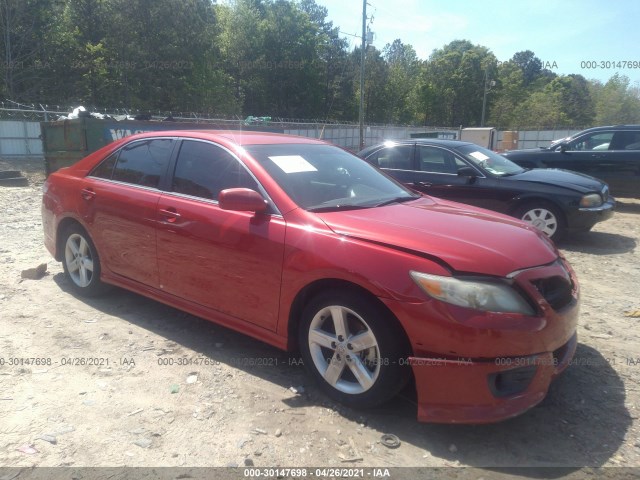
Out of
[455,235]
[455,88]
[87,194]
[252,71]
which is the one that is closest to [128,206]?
[87,194]

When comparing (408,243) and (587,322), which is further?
(587,322)

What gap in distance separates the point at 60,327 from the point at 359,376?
2679 millimetres

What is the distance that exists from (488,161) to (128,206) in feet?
17.7

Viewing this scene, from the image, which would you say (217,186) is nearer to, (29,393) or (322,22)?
(29,393)

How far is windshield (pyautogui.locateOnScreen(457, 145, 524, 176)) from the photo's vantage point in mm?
7215

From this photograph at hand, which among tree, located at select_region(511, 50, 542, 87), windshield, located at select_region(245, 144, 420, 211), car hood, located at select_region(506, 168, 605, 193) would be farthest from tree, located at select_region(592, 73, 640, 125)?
windshield, located at select_region(245, 144, 420, 211)

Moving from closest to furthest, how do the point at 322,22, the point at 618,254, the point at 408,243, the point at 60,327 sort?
the point at 408,243, the point at 60,327, the point at 618,254, the point at 322,22

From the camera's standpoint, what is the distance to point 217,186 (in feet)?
11.7

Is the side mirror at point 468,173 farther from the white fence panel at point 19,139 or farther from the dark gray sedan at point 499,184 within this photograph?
the white fence panel at point 19,139

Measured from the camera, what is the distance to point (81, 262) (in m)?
4.61

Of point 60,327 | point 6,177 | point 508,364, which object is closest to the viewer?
point 508,364

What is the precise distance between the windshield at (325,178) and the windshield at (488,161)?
358 cm

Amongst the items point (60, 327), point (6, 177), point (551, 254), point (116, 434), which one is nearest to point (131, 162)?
point (60, 327)

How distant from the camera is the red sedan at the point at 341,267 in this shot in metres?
2.48
